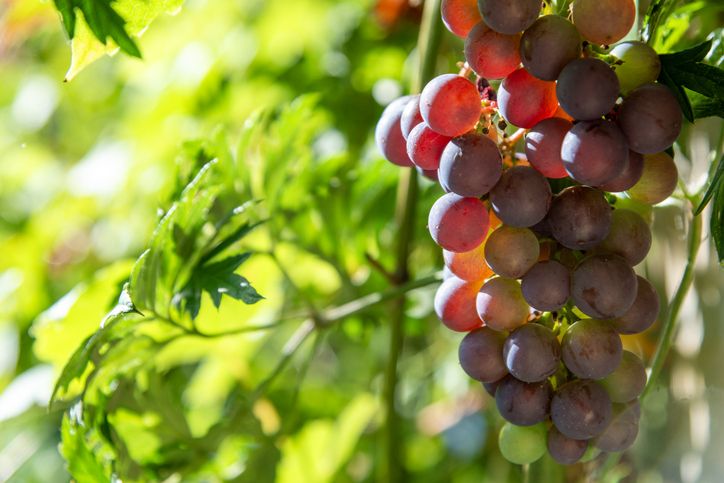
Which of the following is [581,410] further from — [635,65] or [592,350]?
[635,65]

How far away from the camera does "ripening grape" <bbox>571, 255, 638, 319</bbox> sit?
0.38 meters

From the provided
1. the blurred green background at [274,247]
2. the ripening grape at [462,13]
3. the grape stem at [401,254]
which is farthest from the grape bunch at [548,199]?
the grape stem at [401,254]

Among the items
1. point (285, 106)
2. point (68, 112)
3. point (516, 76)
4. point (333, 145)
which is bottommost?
point (68, 112)

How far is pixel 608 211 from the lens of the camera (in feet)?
1.26

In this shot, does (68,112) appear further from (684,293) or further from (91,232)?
(684,293)

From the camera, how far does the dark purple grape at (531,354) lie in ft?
1.29

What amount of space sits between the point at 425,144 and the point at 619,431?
0.59 feet

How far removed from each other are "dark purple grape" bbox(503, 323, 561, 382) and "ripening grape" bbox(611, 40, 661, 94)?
124 mm

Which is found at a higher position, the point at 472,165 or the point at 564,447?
the point at 472,165

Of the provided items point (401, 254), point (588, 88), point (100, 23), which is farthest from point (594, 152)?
point (401, 254)

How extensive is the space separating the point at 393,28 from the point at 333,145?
203mm

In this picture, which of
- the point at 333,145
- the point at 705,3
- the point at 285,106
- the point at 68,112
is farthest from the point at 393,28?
the point at 68,112

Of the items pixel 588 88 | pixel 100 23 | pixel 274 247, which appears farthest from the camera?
pixel 274 247

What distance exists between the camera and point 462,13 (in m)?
0.40
